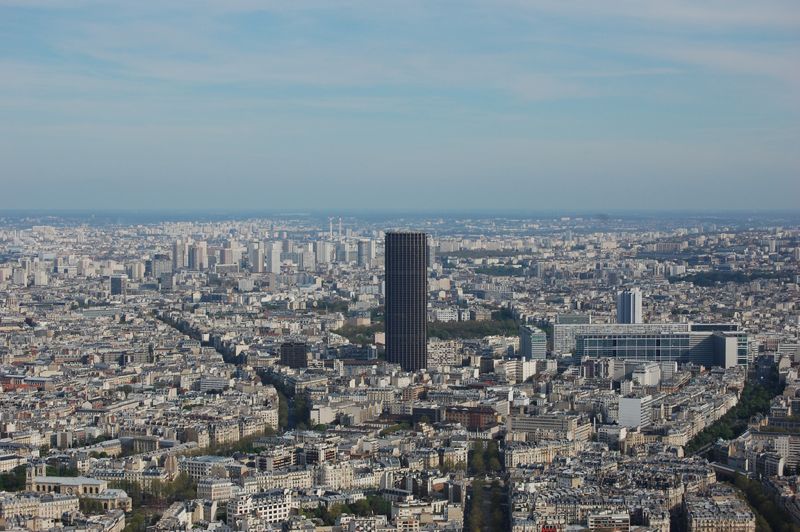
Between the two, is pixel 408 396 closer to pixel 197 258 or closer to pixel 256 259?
pixel 256 259

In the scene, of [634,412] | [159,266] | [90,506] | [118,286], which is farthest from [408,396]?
[159,266]

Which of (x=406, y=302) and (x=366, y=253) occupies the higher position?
(x=406, y=302)

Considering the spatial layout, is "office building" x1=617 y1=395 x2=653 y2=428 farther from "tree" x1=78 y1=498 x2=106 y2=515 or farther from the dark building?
"tree" x1=78 y1=498 x2=106 y2=515

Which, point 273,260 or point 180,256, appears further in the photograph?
point 180,256

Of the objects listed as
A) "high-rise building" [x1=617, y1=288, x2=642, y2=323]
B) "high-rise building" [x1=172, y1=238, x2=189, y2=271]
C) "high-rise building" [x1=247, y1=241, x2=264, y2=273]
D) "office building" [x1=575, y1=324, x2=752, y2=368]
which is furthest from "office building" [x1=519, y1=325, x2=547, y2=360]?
"high-rise building" [x1=172, y1=238, x2=189, y2=271]

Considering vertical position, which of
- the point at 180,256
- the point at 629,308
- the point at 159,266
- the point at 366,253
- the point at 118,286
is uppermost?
the point at 629,308

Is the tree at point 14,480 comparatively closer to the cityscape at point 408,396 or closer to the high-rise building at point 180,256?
the cityscape at point 408,396

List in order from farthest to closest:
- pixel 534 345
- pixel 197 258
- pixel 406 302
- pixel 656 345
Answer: pixel 197 258 → pixel 534 345 → pixel 656 345 → pixel 406 302

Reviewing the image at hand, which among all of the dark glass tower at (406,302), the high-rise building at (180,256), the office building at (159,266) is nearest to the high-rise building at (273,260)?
the high-rise building at (180,256)
